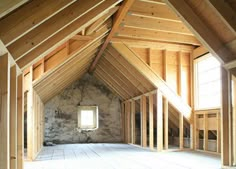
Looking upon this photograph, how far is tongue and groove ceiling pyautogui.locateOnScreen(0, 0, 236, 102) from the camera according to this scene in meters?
2.26

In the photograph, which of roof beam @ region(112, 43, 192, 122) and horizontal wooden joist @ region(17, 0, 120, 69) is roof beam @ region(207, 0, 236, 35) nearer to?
horizontal wooden joist @ region(17, 0, 120, 69)

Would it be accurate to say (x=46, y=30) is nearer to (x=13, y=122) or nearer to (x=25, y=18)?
(x=25, y=18)

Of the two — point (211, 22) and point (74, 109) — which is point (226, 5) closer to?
point (211, 22)

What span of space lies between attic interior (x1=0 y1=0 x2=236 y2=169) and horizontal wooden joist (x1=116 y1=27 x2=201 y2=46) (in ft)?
0.08

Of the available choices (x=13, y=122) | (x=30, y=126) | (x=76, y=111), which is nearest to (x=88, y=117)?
(x=76, y=111)

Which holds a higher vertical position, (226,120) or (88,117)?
(226,120)

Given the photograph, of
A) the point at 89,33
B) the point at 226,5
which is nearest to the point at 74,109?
the point at 89,33

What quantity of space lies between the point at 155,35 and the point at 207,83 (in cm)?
184

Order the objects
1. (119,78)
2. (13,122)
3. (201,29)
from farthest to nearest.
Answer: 1. (119,78)
2. (201,29)
3. (13,122)

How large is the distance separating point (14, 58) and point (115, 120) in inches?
321

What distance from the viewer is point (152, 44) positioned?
22.2 ft

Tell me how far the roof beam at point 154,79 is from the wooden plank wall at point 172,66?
14 centimetres

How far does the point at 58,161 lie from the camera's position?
5.47 meters

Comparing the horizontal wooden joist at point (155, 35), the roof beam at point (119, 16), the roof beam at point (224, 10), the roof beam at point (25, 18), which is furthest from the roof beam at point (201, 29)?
the horizontal wooden joist at point (155, 35)
